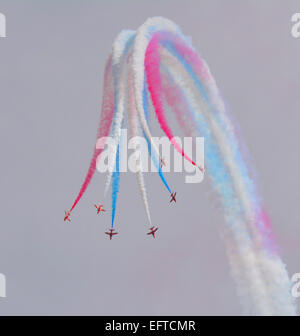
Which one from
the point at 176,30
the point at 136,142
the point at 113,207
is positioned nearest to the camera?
the point at 136,142

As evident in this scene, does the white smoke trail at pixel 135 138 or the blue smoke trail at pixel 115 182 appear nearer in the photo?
the white smoke trail at pixel 135 138

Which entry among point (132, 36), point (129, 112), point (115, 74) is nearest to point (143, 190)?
point (129, 112)

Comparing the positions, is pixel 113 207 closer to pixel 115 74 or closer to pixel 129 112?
pixel 129 112

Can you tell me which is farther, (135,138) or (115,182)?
(115,182)

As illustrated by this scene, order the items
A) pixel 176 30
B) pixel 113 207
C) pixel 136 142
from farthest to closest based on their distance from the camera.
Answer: pixel 176 30 < pixel 113 207 < pixel 136 142

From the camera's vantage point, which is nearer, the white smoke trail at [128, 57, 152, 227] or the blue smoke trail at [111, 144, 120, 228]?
the white smoke trail at [128, 57, 152, 227]
